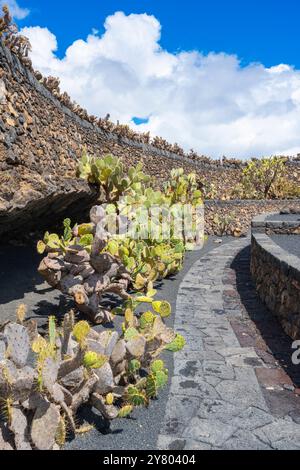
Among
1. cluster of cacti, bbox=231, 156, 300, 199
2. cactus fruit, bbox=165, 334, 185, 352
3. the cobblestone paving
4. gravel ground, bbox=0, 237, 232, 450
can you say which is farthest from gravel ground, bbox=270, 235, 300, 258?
cluster of cacti, bbox=231, 156, 300, 199

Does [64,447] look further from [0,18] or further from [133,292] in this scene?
[0,18]

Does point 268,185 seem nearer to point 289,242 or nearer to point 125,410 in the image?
point 289,242

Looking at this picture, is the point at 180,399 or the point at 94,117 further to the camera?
the point at 94,117

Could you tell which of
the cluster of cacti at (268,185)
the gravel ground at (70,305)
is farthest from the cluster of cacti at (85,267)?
the cluster of cacti at (268,185)

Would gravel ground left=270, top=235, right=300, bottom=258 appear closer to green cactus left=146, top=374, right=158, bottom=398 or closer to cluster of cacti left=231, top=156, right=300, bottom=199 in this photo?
green cactus left=146, top=374, right=158, bottom=398

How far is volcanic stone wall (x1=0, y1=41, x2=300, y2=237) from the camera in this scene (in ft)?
16.0

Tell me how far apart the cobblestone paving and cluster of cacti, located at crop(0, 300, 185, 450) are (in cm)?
40

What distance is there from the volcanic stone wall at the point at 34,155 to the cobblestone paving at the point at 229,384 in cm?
256

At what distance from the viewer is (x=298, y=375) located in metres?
4.07

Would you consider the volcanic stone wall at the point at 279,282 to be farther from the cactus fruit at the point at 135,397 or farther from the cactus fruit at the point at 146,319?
the cactus fruit at the point at 135,397

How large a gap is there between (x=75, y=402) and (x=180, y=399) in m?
0.99

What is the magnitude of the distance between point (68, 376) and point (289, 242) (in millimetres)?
7563
